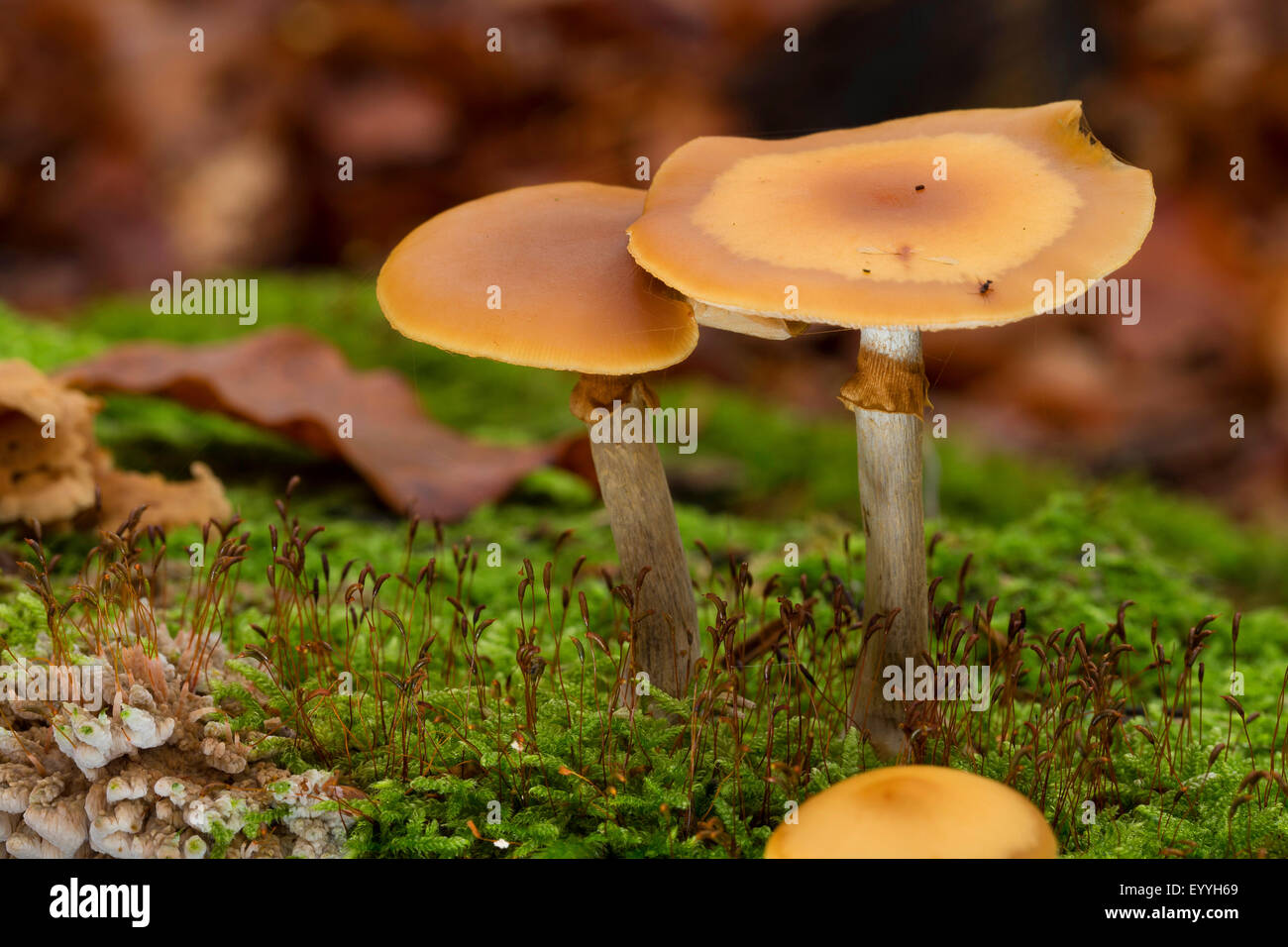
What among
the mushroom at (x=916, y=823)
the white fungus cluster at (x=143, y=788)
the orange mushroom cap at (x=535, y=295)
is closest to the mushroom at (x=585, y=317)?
the orange mushroom cap at (x=535, y=295)

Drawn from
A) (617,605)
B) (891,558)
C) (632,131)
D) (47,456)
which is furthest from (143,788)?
(632,131)

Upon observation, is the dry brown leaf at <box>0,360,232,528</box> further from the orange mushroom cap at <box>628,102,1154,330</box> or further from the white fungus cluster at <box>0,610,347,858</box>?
the orange mushroom cap at <box>628,102,1154,330</box>

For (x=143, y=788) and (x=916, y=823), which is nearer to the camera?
(x=916, y=823)

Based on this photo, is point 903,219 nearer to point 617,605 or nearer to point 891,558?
point 891,558

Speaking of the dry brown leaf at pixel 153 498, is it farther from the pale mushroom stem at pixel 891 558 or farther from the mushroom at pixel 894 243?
the pale mushroom stem at pixel 891 558

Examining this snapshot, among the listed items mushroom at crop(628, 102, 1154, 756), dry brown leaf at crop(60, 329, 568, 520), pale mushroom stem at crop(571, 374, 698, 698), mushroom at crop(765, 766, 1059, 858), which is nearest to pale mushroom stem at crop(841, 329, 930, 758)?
mushroom at crop(628, 102, 1154, 756)

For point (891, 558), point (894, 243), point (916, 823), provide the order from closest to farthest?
point (916, 823) < point (894, 243) < point (891, 558)
